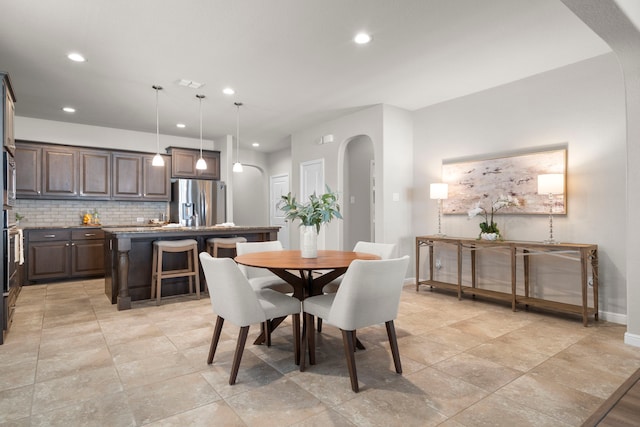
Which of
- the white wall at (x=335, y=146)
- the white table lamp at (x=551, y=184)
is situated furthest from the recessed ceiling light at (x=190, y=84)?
the white table lamp at (x=551, y=184)

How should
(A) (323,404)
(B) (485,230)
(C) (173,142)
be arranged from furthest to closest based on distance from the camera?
(C) (173,142) → (B) (485,230) → (A) (323,404)

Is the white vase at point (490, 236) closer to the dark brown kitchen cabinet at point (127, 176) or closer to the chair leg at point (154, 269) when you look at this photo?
the chair leg at point (154, 269)

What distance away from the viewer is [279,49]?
130 inches

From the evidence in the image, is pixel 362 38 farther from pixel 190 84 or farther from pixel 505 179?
pixel 505 179

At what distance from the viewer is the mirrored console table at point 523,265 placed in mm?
3396

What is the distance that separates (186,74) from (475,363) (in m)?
3.86

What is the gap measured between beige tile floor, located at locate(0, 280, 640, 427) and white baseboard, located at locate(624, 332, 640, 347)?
5 cm

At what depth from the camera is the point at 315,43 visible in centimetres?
320

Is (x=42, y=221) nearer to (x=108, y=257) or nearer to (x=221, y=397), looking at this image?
(x=108, y=257)

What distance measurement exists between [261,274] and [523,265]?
9.78 feet

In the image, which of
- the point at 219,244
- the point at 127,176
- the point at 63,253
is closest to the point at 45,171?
the point at 127,176

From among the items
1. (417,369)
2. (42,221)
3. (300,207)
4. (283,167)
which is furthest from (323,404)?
(283,167)

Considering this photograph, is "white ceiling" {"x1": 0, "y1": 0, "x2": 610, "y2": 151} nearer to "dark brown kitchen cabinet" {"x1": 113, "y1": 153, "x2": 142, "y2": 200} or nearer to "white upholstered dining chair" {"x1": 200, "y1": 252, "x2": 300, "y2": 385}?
"dark brown kitchen cabinet" {"x1": 113, "y1": 153, "x2": 142, "y2": 200}

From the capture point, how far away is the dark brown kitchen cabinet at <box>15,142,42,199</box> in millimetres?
5309
